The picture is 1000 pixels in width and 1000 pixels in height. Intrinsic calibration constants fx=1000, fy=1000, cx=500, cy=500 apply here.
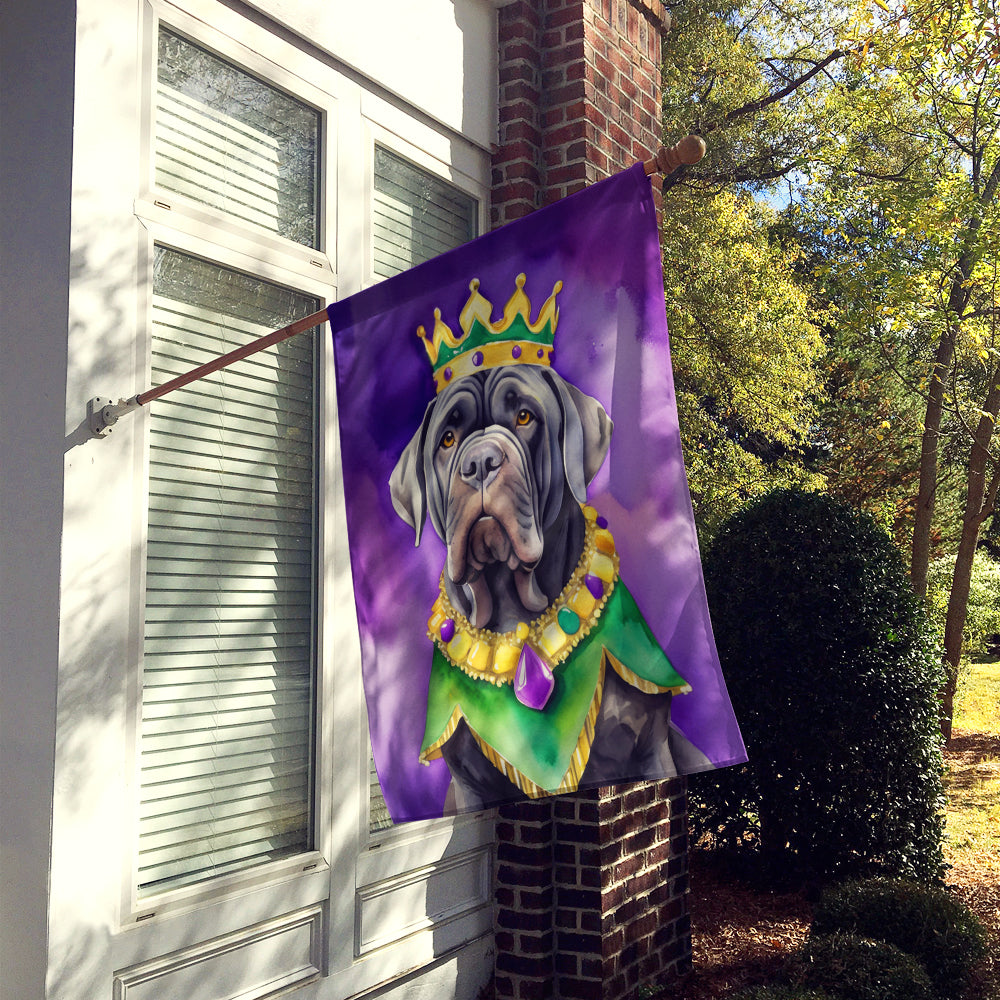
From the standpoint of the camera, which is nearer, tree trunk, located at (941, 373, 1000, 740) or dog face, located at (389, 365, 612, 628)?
dog face, located at (389, 365, 612, 628)

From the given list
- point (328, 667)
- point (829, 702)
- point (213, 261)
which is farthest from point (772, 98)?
point (328, 667)

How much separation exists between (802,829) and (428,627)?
4.24 m

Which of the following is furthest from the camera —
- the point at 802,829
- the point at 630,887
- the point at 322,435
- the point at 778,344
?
the point at 778,344

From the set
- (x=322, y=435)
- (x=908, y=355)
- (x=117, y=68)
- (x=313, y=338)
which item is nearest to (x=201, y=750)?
(x=322, y=435)

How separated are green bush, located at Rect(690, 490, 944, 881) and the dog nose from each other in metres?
3.98

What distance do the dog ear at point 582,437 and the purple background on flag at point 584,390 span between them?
0.9 inches

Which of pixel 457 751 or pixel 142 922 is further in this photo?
pixel 142 922

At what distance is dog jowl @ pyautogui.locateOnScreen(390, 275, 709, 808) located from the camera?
2385 millimetres

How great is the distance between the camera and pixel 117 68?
3.03m

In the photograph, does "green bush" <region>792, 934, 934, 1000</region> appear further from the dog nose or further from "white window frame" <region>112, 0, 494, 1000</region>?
the dog nose

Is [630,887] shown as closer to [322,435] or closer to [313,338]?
[322,435]

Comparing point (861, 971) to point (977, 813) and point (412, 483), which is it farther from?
point (977, 813)

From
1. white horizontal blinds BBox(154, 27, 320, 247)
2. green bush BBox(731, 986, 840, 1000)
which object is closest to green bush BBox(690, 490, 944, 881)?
green bush BBox(731, 986, 840, 1000)

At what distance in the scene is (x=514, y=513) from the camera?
99.7 inches
